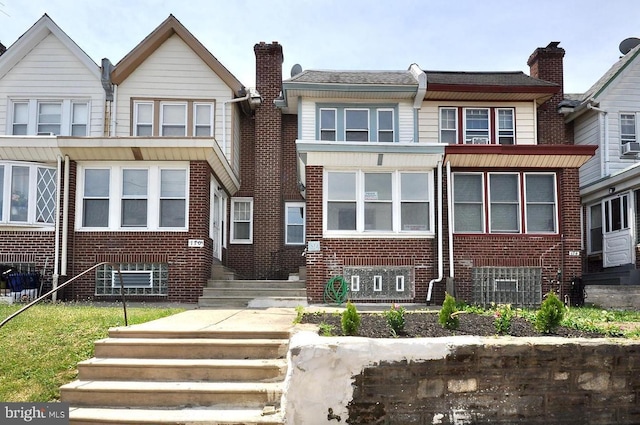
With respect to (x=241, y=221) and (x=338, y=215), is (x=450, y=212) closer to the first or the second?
(x=338, y=215)

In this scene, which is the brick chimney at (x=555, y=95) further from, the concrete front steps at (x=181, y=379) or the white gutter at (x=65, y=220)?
the concrete front steps at (x=181, y=379)

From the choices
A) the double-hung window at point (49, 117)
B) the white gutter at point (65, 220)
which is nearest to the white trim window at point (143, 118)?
the double-hung window at point (49, 117)

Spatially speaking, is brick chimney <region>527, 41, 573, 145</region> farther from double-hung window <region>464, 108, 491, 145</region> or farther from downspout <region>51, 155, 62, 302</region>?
downspout <region>51, 155, 62, 302</region>

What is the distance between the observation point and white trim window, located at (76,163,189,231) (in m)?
14.3

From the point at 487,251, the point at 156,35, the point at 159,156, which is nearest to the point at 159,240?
the point at 159,156

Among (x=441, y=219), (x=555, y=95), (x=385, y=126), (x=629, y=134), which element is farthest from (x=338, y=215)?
(x=629, y=134)

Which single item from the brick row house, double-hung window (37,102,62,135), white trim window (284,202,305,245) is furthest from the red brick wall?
white trim window (284,202,305,245)

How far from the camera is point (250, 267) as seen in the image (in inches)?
724

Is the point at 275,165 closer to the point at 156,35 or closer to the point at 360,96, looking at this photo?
the point at 360,96

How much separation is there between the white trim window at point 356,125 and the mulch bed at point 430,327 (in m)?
9.72

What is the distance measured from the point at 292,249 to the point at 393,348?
43.5 feet

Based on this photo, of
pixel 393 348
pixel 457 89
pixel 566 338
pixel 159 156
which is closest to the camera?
pixel 393 348

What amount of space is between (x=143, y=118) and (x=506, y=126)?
11446 mm

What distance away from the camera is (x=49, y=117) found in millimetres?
17375
